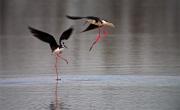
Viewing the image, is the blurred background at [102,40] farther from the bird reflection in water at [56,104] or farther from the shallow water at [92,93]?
the bird reflection in water at [56,104]

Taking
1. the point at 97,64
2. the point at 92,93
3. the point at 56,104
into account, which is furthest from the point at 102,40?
the point at 56,104

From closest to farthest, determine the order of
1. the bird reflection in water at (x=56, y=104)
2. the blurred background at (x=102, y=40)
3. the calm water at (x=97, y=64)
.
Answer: the bird reflection in water at (x=56, y=104) < the calm water at (x=97, y=64) < the blurred background at (x=102, y=40)

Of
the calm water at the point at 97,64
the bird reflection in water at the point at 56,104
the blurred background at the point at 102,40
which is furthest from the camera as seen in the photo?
the blurred background at the point at 102,40

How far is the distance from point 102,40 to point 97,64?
3.43 m

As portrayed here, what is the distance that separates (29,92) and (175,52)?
14.6 ft

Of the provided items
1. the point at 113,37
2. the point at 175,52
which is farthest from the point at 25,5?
the point at 175,52

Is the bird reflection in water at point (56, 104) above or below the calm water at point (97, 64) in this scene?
below

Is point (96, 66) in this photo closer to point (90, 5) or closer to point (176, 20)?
point (176, 20)

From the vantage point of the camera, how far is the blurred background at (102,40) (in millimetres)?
10789

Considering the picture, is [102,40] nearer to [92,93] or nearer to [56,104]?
[92,93]

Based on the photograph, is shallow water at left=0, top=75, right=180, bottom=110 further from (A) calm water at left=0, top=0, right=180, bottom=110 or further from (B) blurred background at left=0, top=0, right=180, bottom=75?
(B) blurred background at left=0, top=0, right=180, bottom=75

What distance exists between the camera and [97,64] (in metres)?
11.0

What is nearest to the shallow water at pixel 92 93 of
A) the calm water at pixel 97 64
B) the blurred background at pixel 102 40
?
the calm water at pixel 97 64

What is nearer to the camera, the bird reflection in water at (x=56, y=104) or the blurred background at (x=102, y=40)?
the bird reflection in water at (x=56, y=104)
